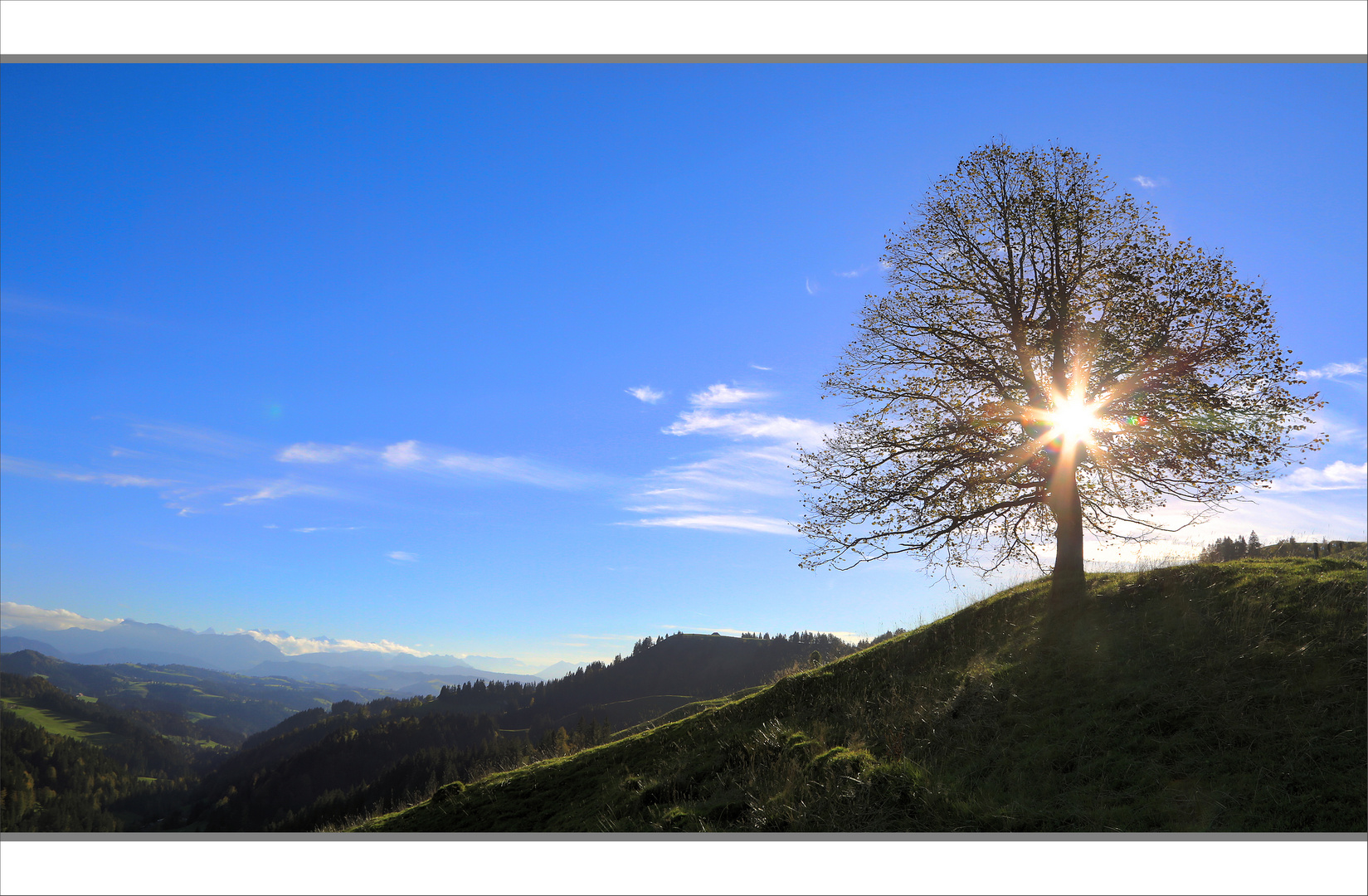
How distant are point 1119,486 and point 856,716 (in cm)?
902

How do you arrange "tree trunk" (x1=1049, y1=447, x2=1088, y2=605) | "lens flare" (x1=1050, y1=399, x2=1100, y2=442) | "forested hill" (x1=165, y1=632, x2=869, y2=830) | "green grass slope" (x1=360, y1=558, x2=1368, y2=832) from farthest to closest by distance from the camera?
1. "forested hill" (x1=165, y1=632, x2=869, y2=830)
2. "tree trunk" (x1=1049, y1=447, x2=1088, y2=605)
3. "lens flare" (x1=1050, y1=399, x2=1100, y2=442)
4. "green grass slope" (x1=360, y1=558, x2=1368, y2=832)

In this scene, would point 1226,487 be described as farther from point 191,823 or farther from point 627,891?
point 191,823

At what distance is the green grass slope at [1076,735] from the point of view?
28.8ft

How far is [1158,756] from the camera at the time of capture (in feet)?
31.1

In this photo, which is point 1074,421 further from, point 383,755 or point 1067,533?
point 383,755

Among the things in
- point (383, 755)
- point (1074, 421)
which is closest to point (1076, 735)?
point (1074, 421)

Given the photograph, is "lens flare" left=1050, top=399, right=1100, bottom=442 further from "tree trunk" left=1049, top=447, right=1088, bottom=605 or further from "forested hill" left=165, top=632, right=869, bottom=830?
"forested hill" left=165, top=632, right=869, bottom=830

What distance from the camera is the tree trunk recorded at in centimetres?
1673

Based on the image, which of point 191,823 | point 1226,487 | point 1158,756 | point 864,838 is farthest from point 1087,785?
point 191,823

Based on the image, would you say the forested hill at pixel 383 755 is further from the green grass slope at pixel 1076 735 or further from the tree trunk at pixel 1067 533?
the tree trunk at pixel 1067 533

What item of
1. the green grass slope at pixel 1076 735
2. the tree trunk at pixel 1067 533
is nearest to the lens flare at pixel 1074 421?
the tree trunk at pixel 1067 533

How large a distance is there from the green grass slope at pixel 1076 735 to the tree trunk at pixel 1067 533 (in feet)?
1.95

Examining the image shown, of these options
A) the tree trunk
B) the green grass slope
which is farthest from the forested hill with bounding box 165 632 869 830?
the tree trunk

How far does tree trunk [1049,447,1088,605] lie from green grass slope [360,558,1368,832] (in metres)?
0.59
